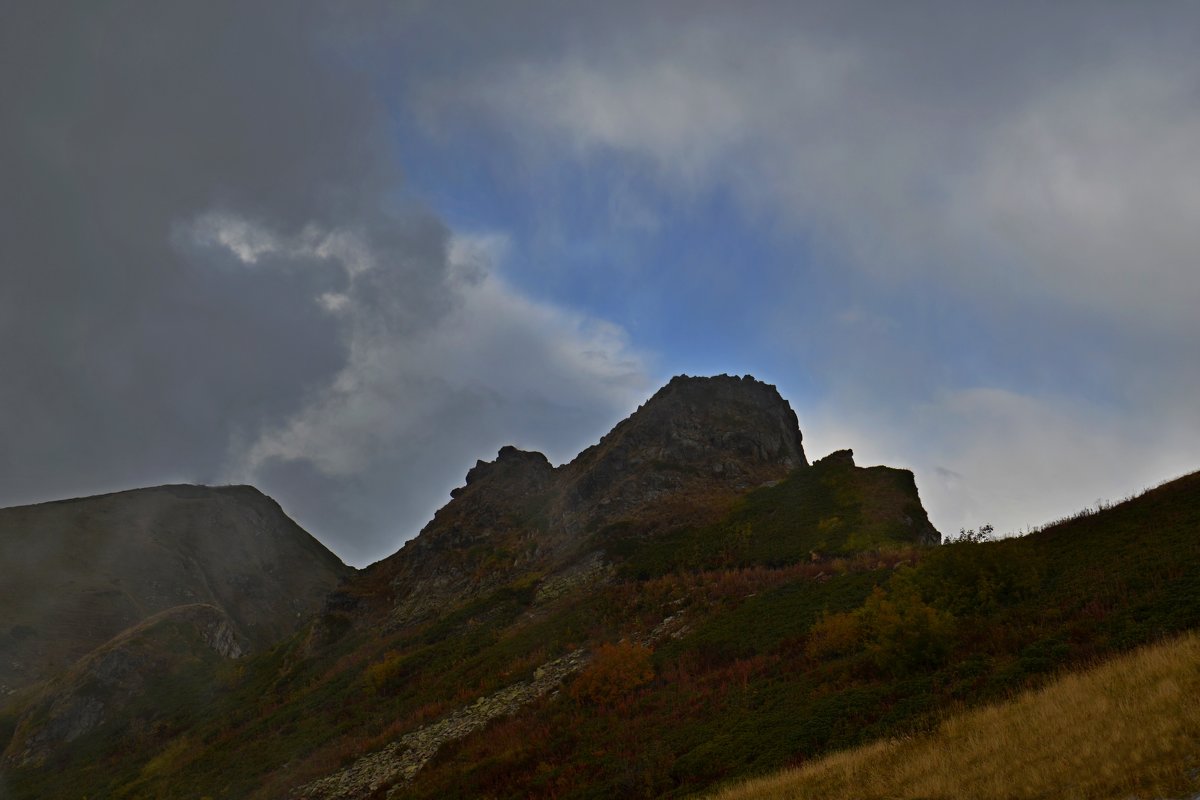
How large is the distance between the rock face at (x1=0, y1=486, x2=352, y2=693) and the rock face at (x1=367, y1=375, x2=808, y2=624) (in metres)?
56.0

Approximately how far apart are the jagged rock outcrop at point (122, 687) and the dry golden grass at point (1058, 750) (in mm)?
76272

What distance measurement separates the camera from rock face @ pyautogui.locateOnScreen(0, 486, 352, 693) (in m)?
113

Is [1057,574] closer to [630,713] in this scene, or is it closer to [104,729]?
[630,713]

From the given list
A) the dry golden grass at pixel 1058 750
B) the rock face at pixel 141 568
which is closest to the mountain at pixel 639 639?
the dry golden grass at pixel 1058 750

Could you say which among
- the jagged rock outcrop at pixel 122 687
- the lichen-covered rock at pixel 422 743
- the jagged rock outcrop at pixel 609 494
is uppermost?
the jagged rock outcrop at pixel 609 494

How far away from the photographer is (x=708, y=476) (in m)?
79.4

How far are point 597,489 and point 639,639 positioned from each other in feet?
137

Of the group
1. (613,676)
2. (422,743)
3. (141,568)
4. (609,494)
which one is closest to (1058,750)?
(613,676)

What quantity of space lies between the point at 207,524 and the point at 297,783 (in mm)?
153380

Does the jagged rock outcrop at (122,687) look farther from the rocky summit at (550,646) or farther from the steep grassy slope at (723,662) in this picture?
the steep grassy slope at (723,662)

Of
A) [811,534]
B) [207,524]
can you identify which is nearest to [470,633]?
[811,534]

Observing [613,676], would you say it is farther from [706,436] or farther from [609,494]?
[706,436]

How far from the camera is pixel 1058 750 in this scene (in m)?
12.4

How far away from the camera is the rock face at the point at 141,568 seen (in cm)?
11256
